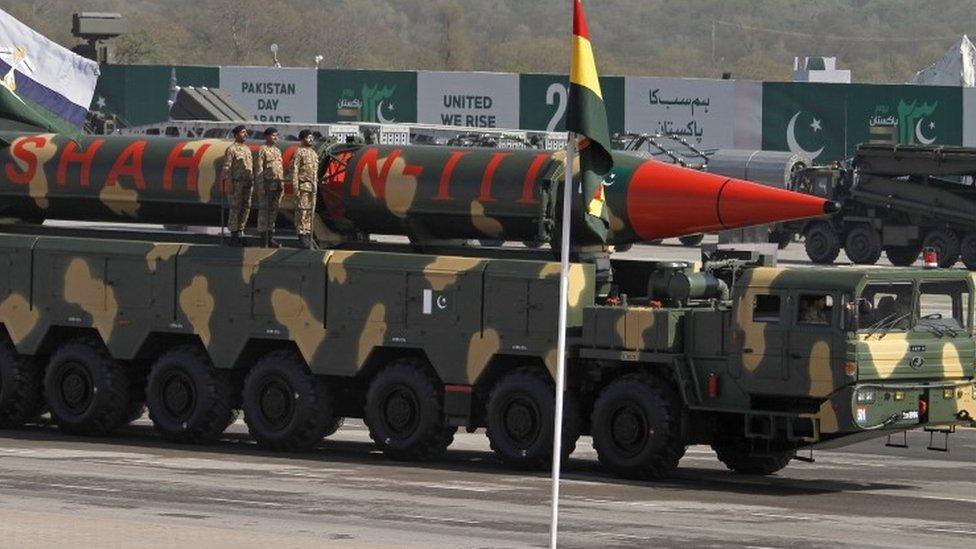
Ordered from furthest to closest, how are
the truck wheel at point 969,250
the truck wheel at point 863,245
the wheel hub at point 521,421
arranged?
the truck wheel at point 863,245 → the truck wheel at point 969,250 → the wheel hub at point 521,421

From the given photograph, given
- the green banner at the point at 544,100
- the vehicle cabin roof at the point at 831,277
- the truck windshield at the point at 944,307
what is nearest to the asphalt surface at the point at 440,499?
the truck windshield at the point at 944,307

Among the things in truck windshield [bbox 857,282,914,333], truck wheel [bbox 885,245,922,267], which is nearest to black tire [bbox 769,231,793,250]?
truck wheel [bbox 885,245,922,267]

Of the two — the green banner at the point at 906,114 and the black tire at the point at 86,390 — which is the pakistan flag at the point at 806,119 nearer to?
the green banner at the point at 906,114

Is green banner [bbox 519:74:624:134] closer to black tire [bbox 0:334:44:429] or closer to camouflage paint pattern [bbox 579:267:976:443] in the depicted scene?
black tire [bbox 0:334:44:429]

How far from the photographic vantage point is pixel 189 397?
2214 cm

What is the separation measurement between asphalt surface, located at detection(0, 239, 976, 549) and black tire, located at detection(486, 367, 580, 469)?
0.96ft

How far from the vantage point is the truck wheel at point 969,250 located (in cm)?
4381

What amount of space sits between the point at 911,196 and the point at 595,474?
86.3 ft

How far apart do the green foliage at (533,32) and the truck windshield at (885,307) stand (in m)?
68.4

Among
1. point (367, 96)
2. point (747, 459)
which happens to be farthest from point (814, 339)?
point (367, 96)

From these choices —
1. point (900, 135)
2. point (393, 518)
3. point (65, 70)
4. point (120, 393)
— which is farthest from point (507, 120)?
point (393, 518)

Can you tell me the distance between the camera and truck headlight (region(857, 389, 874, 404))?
18.2 m

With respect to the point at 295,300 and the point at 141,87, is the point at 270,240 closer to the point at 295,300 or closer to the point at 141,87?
the point at 295,300

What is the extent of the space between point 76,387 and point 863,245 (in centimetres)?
2607
